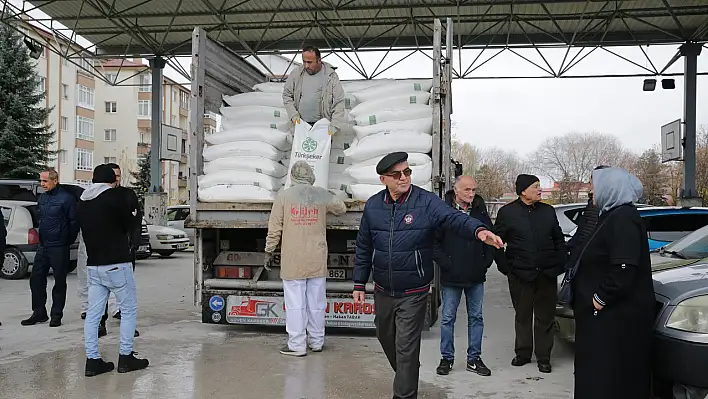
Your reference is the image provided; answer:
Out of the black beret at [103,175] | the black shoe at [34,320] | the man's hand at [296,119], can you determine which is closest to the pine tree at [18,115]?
the black shoe at [34,320]

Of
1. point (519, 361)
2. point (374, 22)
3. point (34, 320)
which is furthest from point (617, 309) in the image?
point (374, 22)

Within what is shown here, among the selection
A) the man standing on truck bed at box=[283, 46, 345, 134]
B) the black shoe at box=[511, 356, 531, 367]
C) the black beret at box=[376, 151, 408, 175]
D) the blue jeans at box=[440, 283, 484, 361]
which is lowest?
the black shoe at box=[511, 356, 531, 367]

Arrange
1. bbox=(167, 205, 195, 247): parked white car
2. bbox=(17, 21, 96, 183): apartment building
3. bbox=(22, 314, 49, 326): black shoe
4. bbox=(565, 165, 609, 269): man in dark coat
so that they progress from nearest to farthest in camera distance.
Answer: bbox=(565, 165, 609, 269): man in dark coat
bbox=(22, 314, 49, 326): black shoe
bbox=(167, 205, 195, 247): parked white car
bbox=(17, 21, 96, 183): apartment building

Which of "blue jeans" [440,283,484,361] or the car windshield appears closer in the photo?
"blue jeans" [440,283,484,361]

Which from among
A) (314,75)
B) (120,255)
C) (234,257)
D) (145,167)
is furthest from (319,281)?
(145,167)

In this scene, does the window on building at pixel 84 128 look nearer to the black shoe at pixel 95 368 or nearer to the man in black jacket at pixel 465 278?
the black shoe at pixel 95 368

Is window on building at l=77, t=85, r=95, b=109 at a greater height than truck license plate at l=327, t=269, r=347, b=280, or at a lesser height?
greater

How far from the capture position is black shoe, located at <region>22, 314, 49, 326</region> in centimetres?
780

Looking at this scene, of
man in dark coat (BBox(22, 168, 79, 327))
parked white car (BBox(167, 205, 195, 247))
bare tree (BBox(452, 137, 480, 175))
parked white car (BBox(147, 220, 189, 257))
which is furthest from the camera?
bare tree (BBox(452, 137, 480, 175))

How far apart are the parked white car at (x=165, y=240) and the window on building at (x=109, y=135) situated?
3872cm

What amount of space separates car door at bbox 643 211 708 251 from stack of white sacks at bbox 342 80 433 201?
11.9 ft

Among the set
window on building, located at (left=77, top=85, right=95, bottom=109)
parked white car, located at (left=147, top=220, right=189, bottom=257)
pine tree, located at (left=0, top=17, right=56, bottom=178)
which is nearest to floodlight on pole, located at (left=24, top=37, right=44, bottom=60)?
parked white car, located at (left=147, top=220, right=189, bottom=257)

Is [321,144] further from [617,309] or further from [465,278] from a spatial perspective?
[617,309]

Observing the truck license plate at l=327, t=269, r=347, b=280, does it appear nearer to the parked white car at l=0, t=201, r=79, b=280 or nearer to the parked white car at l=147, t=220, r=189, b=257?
the parked white car at l=0, t=201, r=79, b=280
